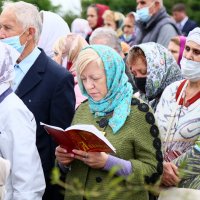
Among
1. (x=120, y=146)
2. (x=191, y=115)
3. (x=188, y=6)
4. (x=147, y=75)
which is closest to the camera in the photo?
(x=120, y=146)

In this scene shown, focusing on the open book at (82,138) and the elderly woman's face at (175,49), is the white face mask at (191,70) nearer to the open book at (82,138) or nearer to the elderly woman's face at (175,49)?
the open book at (82,138)

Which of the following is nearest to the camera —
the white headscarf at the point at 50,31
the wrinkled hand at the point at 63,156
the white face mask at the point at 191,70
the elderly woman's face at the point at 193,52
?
the wrinkled hand at the point at 63,156

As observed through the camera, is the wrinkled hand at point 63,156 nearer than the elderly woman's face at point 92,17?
Yes

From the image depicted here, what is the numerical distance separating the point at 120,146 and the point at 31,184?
591 millimetres

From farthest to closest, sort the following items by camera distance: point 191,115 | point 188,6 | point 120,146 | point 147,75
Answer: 1. point 188,6
2. point 147,75
3. point 191,115
4. point 120,146

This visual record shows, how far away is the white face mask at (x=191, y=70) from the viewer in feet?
20.6

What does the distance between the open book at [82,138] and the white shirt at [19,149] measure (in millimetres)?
200

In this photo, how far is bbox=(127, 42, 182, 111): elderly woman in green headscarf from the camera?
260 inches

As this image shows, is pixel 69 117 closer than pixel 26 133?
No

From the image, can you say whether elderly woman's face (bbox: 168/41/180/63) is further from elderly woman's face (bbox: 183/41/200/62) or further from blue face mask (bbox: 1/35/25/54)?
blue face mask (bbox: 1/35/25/54)

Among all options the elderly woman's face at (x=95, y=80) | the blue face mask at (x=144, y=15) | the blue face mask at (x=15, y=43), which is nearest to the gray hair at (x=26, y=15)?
the blue face mask at (x=15, y=43)

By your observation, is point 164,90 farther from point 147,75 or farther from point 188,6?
point 188,6

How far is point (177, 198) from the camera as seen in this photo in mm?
5633

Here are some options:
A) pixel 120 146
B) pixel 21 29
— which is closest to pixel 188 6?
pixel 21 29
